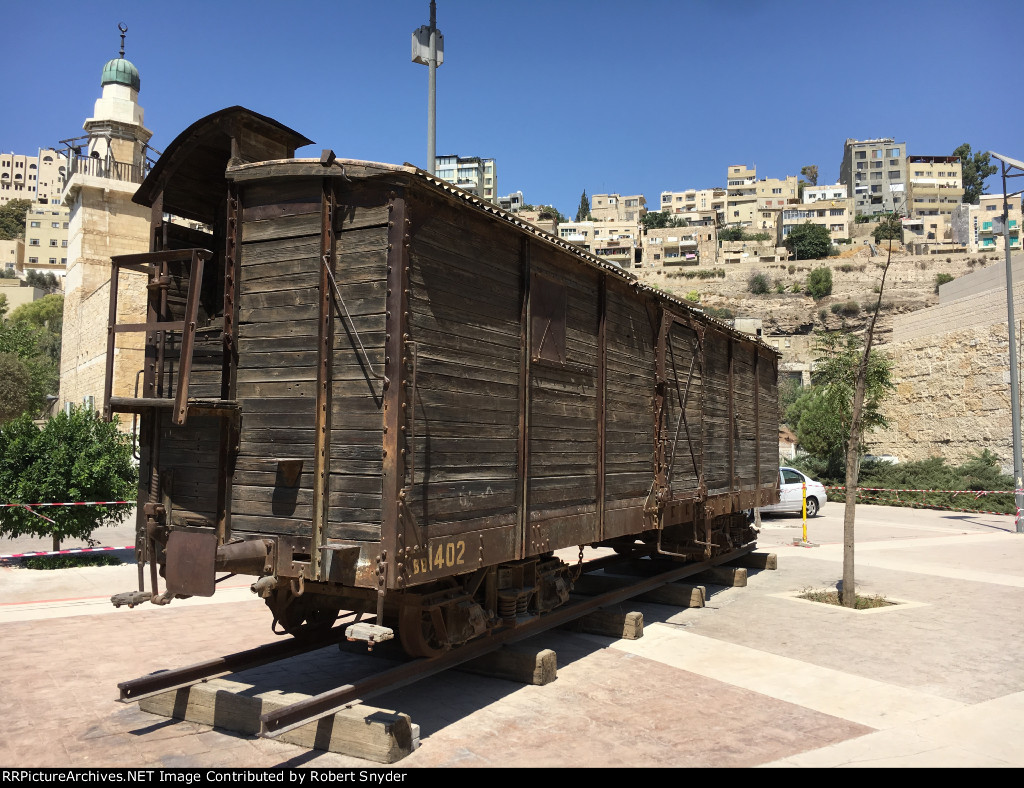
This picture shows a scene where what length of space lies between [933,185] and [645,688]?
14701cm

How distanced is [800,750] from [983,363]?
1225 inches

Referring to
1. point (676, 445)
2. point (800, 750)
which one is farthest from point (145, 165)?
point (800, 750)

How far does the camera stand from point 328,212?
5074 millimetres

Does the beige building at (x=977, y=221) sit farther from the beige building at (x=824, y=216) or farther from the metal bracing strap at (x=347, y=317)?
the metal bracing strap at (x=347, y=317)

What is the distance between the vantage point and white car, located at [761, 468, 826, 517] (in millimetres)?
22641

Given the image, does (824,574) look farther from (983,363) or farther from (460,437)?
(983,363)

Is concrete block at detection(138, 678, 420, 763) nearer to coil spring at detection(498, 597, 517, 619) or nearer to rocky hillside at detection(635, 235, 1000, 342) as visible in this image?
coil spring at detection(498, 597, 517, 619)

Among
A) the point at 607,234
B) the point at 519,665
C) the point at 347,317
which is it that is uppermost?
the point at 607,234

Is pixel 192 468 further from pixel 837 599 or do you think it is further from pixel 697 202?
pixel 697 202

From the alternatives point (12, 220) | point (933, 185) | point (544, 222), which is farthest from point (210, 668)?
point (933, 185)

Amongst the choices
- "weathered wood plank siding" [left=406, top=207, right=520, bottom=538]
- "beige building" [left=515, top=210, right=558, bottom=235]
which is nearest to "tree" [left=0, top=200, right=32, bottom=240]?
"beige building" [left=515, top=210, right=558, bottom=235]

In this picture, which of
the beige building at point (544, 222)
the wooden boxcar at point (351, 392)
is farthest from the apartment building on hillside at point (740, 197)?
the wooden boxcar at point (351, 392)

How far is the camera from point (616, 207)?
153500 mm

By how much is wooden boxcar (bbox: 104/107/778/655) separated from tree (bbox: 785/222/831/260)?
10378 centimetres
